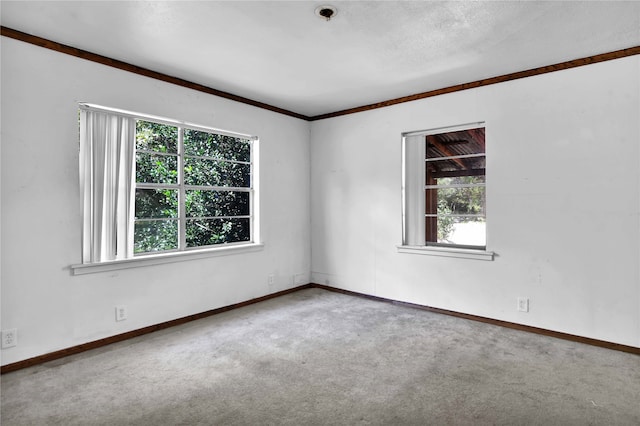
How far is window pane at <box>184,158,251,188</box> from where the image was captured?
4133 millimetres

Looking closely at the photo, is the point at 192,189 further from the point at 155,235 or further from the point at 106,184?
the point at 106,184

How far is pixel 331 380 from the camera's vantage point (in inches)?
102

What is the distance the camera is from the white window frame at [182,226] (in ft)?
10.7

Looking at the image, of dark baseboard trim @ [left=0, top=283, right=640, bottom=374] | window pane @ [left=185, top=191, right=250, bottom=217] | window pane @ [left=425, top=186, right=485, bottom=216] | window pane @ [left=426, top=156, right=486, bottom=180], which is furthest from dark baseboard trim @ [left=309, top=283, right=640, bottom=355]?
window pane @ [left=185, top=191, right=250, bottom=217]

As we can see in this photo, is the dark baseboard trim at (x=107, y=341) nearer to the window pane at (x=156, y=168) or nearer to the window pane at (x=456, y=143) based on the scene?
the window pane at (x=156, y=168)

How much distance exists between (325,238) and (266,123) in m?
1.84

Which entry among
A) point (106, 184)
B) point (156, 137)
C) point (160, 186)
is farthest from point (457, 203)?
point (106, 184)

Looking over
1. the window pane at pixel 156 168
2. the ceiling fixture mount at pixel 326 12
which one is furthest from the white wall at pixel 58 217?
the ceiling fixture mount at pixel 326 12

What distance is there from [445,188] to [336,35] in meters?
2.31

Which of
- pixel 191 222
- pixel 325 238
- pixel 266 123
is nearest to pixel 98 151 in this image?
pixel 191 222

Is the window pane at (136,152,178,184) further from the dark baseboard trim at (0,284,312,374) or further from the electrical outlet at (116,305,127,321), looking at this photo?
the dark baseboard trim at (0,284,312,374)

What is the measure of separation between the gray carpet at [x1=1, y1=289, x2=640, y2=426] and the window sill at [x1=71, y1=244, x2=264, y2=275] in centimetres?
70

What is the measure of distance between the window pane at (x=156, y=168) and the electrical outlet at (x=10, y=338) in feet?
5.21

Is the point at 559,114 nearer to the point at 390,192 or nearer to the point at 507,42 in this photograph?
the point at 507,42
